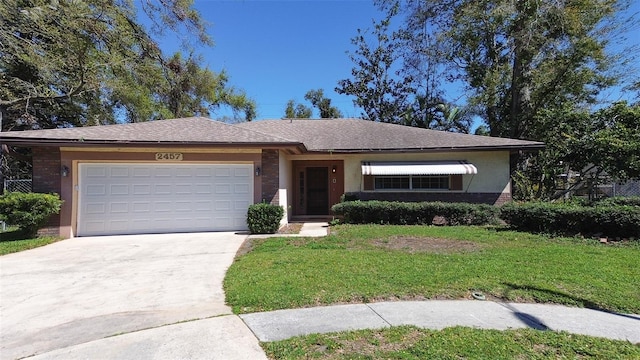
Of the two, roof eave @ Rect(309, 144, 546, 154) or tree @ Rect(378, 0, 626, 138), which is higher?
tree @ Rect(378, 0, 626, 138)

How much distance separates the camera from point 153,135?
1249 cm

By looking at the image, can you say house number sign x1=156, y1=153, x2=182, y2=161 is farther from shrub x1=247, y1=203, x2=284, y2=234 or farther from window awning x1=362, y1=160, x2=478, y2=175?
window awning x1=362, y1=160, x2=478, y2=175

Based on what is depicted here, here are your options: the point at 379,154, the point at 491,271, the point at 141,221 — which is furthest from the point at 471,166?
the point at 141,221

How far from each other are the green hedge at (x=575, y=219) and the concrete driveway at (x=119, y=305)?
9.07 m

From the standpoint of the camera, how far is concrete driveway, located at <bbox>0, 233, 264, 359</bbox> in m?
4.02

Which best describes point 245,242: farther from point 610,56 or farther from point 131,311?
point 610,56

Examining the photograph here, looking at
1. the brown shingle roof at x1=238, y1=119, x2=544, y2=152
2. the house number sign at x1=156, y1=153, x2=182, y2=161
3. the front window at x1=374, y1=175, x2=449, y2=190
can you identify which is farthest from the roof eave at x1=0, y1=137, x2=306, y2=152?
the front window at x1=374, y1=175, x2=449, y2=190

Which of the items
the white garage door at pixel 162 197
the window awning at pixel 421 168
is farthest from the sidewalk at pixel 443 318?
the window awning at pixel 421 168

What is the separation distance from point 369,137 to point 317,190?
3605 mm

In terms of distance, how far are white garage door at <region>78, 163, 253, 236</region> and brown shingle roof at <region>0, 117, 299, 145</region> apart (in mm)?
1020

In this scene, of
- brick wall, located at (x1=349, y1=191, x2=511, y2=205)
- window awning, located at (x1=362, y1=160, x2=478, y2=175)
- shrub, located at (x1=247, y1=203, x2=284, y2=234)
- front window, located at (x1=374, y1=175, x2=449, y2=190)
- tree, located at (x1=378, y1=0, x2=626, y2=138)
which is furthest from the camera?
tree, located at (x1=378, y1=0, x2=626, y2=138)

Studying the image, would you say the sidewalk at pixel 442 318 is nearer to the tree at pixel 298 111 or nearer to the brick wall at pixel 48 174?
the brick wall at pixel 48 174

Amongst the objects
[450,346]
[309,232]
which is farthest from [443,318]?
[309,232]

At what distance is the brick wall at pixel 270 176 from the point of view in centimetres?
1297
